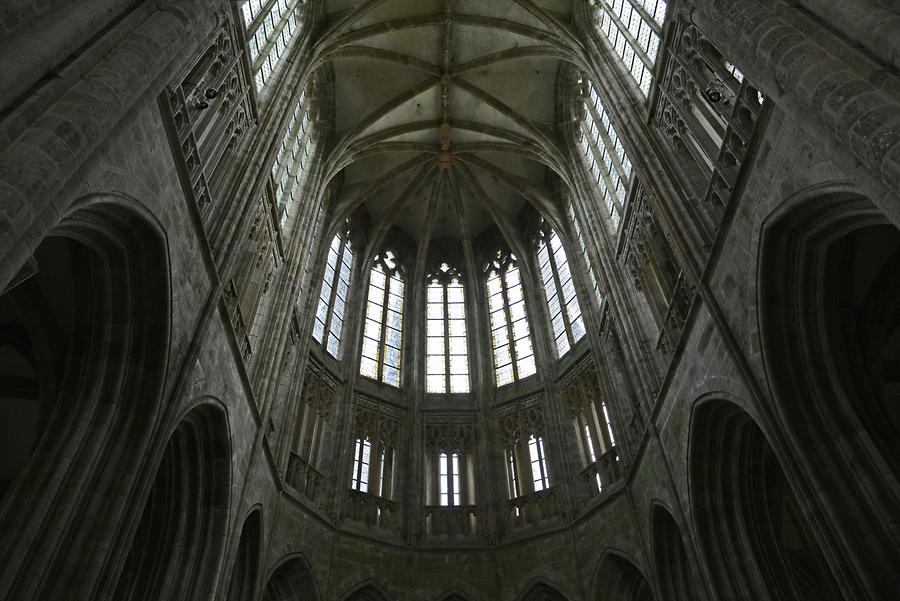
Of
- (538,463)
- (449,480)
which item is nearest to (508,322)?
(538,463)

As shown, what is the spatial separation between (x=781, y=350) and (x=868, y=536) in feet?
7.61

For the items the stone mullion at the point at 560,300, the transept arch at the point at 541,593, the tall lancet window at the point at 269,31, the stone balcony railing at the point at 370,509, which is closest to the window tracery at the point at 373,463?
the stone balcony railing at the point at 370,509

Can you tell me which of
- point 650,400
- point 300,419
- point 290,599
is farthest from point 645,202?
point 290,599

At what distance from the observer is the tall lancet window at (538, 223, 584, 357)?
1958cm

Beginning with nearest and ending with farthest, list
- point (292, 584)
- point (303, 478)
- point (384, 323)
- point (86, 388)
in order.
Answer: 1. point (86, 388)
2. point (292, 584)
3. point (303, 478)
4. point (384, 323)

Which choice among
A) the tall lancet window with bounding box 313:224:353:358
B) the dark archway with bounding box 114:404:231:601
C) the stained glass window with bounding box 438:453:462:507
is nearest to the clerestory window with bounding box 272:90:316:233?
the tall lancet window with bounding box 313:224:353:358

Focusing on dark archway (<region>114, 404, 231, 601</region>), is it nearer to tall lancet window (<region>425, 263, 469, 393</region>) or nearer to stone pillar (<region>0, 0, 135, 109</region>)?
stone pillar (<region>0, 0, 135, 109</region>)

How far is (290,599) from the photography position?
1430 cm

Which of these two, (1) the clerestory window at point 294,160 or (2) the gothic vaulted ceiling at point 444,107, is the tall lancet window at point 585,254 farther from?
(1) the clerestory window at point 294,160

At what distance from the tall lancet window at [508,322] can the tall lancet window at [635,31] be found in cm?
915

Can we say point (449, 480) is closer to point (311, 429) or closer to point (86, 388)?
point (311, 429)

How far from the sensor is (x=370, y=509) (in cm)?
1656

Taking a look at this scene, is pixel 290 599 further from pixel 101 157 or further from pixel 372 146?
pixel 372 146

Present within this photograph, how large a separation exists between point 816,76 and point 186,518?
10.4 meters
